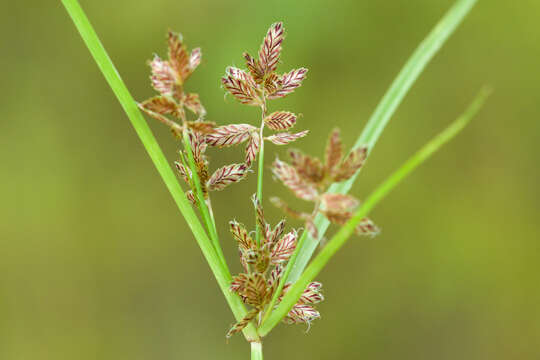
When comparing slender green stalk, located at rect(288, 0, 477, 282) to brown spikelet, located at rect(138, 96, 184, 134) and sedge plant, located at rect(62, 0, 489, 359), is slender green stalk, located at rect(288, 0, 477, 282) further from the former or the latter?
brown spikelet, located at rect(138, 96, 184, 134)

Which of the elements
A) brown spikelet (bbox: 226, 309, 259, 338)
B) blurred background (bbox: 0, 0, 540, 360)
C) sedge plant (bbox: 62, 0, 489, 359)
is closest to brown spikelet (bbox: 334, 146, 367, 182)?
sedge plant (bbox: 62, 0, 489, 359)

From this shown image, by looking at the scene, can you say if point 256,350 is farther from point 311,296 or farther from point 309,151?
point 309,151

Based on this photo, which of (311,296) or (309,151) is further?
(309,151)

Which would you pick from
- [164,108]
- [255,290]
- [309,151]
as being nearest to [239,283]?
[255,290]

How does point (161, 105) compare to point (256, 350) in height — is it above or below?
above

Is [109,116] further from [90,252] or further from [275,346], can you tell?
[275,346]

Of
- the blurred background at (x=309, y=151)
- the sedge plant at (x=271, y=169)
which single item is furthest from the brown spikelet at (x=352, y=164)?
the blurred background at (x=309, y=151)

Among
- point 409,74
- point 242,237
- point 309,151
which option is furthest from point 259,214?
point 309,151
